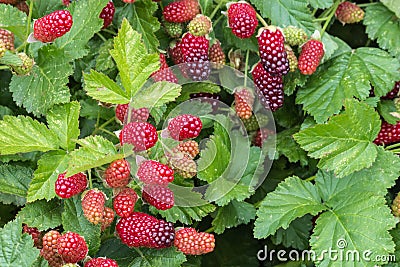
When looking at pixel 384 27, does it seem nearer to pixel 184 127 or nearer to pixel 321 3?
pixel 321 3

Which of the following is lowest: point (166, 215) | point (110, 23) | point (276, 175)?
point (276, 175)

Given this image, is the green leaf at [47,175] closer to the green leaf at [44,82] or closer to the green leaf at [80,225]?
the green leaf at [80,225]

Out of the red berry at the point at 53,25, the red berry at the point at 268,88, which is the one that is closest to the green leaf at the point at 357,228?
the red berry at the point at 268,88

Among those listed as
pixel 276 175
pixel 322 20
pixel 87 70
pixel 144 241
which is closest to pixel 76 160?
pixel 144 241

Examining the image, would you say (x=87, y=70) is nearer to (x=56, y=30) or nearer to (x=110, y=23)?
(x=110, y=23)

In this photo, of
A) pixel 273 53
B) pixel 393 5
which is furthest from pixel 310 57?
pixel 393 5

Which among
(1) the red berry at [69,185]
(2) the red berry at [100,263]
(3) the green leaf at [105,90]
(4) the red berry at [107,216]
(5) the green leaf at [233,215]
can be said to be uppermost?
(3) the green leaf at [105,90]
